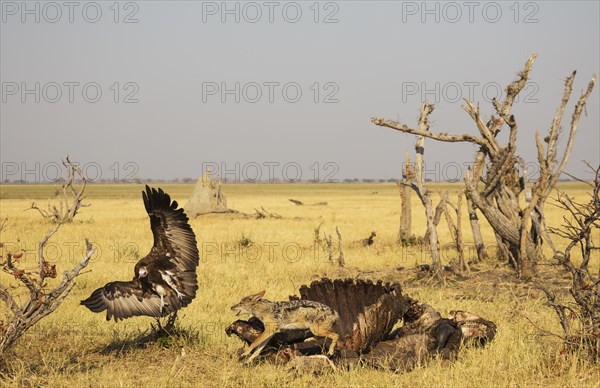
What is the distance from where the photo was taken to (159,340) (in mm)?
7492

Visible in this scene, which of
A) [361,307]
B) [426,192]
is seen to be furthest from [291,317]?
[426,192]

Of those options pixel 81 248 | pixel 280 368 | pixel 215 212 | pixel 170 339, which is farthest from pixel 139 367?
pixel 215 212

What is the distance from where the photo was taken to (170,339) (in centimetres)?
751

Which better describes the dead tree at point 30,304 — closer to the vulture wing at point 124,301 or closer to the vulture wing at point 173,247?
the vulture wing at point 124,301

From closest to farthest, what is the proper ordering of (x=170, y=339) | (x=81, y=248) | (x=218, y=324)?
(x=170, y=339), (x=218, y=324), (x=81, y=248)

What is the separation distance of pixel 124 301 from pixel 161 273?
1.57 feet

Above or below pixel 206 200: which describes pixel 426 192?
above

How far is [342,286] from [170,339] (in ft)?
6.83

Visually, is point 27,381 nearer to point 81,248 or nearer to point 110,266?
point 110,266

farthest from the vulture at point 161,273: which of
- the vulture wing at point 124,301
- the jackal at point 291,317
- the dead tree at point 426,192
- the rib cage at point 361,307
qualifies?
the dead tree at point 426,192

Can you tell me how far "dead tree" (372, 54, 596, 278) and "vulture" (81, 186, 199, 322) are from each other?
8.73m

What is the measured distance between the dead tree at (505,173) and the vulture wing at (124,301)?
9122 mm

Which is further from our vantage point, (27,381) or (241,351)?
(241,351)

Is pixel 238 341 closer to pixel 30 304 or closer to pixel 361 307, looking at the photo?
pixel 361 307
